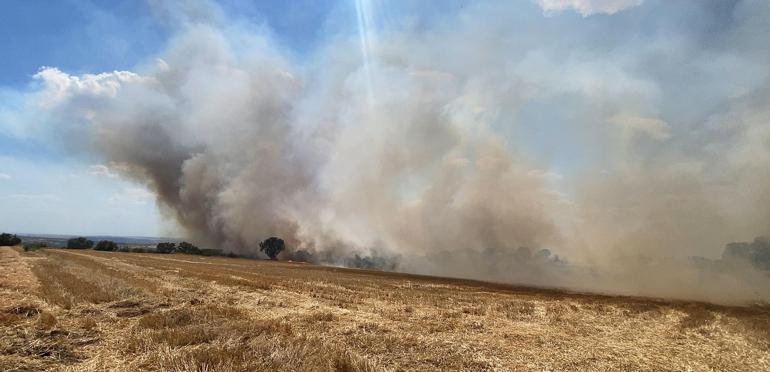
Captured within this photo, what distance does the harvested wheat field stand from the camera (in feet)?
31.3

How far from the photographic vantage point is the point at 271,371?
843 cm

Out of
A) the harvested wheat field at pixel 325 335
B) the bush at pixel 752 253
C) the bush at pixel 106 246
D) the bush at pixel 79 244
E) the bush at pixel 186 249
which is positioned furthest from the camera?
the bush at pixel 79 244

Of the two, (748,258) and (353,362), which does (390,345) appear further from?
(748,258)

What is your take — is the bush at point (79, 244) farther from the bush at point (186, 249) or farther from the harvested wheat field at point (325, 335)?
the harvested wheat field at point (325, 335)

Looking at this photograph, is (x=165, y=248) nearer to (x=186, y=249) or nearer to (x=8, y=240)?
(x=186, y=249)

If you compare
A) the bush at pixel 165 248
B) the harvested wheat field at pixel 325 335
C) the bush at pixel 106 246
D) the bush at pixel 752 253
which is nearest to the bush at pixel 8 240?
the bush at pixel 106 246

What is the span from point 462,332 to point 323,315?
5.45 meters

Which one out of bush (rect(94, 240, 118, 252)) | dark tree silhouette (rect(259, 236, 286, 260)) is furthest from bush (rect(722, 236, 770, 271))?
bush (rect(94, 240, 118, 252))

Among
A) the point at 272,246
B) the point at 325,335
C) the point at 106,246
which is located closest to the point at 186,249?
the point at 106,246

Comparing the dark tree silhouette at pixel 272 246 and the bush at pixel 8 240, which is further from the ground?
the dark tree silhouette at pixel 272 246

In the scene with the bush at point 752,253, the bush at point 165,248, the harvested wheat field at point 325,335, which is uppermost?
the bush at point 752,253

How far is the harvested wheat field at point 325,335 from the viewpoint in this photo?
9.54m

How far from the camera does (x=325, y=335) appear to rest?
12906 mm

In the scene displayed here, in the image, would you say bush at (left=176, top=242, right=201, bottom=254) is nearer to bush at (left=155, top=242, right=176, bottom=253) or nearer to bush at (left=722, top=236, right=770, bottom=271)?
bush at (left=155, top=242, right=176, bottom=253)
